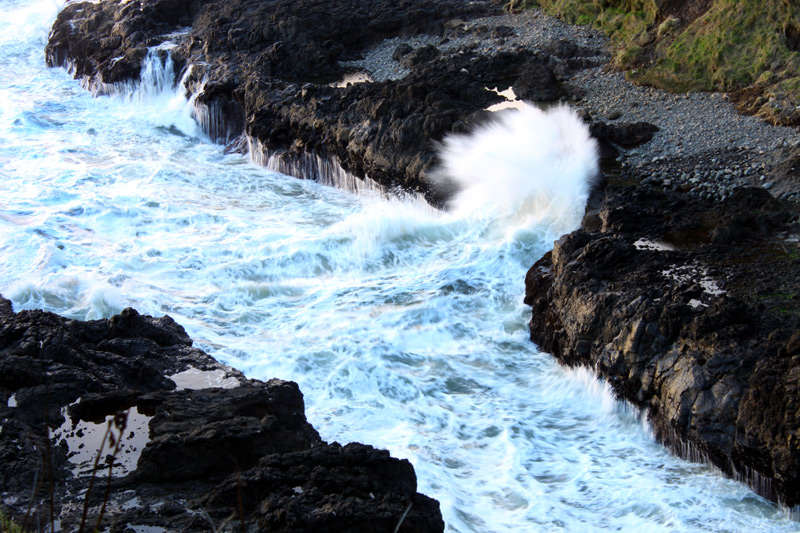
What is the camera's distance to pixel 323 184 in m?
14.8

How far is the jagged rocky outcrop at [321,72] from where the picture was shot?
1349 cm

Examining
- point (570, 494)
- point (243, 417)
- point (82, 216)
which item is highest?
point (243, 417)

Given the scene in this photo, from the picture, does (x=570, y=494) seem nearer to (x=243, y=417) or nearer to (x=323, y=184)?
(x=243, y=417)

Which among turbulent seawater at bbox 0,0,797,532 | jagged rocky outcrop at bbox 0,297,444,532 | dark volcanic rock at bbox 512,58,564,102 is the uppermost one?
dark volcanic rock at bbox 512,58,564,102

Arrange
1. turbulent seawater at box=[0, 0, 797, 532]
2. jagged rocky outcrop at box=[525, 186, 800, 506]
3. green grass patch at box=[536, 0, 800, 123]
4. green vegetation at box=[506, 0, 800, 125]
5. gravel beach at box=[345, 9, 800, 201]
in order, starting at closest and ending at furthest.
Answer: jagged rocky outcrop at box=[525, 186, 800, 506]
turbulent seawater at box=[0, 0, 797, 532]
gravel beach at box=[345, 9, 800, 201]
green vegetation at box=[506, 0, 800, 125]
green grass patch at box=[536, 0, 800, 123]

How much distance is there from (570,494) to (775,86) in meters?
9.10

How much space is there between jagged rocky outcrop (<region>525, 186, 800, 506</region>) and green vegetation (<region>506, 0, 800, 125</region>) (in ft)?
11.5

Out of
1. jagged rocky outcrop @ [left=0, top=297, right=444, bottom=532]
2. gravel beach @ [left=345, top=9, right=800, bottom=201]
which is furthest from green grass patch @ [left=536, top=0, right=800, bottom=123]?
jagged rocky outcrop @ [left=0, top=297, right=444, bottom=532]

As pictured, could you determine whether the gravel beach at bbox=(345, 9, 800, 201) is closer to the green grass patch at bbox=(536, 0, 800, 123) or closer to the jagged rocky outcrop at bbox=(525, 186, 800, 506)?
the green grass patch at bbox=(536, 0, 800, 123)

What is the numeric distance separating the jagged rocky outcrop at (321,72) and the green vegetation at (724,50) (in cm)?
131

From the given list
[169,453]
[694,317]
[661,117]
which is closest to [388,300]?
[694,317]

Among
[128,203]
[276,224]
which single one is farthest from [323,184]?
[128,203]

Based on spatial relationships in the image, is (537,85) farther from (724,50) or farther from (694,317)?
(694,317)

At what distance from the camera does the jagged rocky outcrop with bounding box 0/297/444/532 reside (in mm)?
4688
